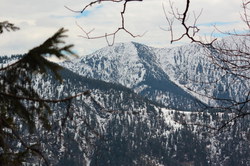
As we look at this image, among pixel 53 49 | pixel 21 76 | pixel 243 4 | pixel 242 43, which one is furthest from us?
pixel 242 43

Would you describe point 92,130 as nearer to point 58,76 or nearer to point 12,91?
point 58,76

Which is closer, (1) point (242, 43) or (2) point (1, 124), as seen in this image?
(2) point (1, 124)

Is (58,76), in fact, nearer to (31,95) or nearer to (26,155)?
(31,95)

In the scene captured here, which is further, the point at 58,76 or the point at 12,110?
the point at 12,110

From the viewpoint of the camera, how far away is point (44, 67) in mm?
3010

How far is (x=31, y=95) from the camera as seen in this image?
331 centimetres

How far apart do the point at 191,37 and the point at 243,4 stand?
3.60 ft

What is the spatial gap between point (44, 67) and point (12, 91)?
0.48 m

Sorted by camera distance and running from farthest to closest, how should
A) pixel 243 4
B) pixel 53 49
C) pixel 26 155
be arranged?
pixel 26 155 < pixel 243 4 < pixel 53 49

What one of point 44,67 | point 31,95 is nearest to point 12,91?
point 31,95

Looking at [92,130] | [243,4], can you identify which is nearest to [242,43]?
[243,4]

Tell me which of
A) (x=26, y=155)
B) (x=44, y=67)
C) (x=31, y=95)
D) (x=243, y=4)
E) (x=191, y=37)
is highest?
(x=243, y=4)

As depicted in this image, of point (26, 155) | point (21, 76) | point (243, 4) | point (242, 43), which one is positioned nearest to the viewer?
point (21, 76)

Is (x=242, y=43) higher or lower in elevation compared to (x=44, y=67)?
higher
